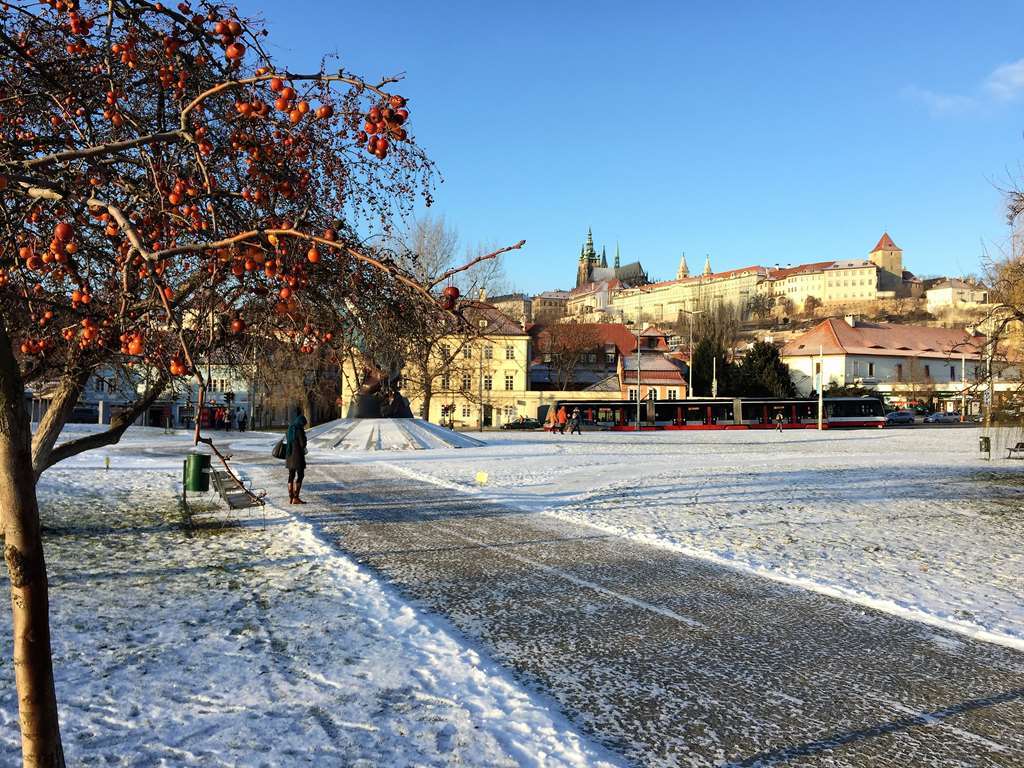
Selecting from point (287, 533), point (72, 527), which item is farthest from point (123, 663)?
point (72, 527)

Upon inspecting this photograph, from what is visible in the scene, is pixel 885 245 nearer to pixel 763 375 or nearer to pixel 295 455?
pixel 763 375

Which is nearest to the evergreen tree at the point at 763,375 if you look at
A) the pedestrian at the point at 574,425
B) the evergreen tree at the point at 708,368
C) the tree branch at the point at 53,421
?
the evergreen tree at the point at 708,368

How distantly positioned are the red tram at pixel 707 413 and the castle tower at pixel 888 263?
408 ft

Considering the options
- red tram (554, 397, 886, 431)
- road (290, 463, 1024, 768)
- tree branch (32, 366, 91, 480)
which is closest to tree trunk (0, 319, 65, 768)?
road (290, 463, 1024, 768)

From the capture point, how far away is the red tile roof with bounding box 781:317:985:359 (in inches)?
3841

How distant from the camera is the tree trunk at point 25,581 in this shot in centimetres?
285

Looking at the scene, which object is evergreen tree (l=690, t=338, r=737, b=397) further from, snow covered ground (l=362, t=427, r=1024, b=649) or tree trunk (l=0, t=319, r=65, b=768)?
tree trunk (l=0, t=319, r=65, b=768)

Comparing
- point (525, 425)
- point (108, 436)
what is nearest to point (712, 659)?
point (108, 436)

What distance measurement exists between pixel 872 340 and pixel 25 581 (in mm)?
109025

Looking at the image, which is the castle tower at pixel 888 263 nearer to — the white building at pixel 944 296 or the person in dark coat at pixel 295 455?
the white building at pixel 944 296

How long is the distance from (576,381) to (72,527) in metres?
79.3

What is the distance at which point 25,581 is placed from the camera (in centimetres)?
285

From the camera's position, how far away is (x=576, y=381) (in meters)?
89.8

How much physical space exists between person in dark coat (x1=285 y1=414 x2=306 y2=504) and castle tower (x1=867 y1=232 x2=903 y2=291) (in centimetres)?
17655
